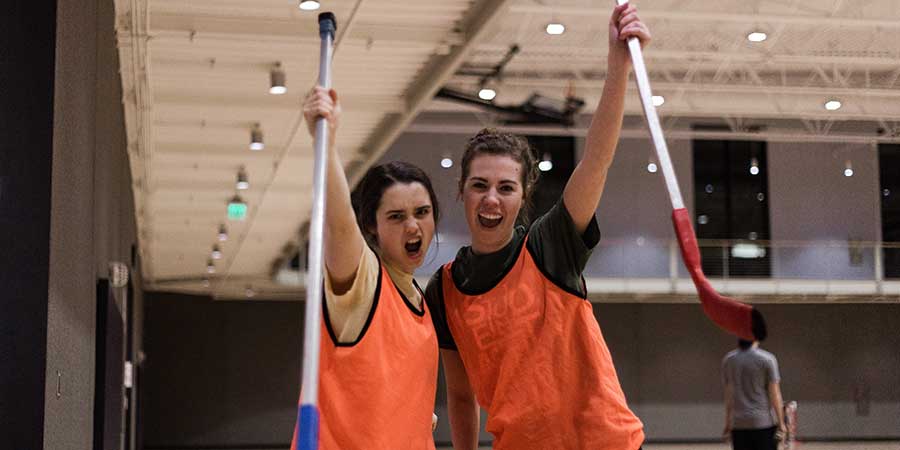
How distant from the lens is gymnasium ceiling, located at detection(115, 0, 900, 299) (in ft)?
40.2

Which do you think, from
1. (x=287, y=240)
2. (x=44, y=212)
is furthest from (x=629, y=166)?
(x=44, y=212)

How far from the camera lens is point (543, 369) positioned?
312cm

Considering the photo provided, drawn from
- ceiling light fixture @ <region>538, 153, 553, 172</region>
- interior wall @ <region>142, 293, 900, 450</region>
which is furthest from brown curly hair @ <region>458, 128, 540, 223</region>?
interior wall @ <region>142, 293, 900, 450</region>

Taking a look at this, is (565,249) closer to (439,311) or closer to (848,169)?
(439,311)

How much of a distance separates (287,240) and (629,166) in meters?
9.36

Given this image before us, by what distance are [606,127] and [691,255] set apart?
0.61 m

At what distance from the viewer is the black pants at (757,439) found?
963 cm

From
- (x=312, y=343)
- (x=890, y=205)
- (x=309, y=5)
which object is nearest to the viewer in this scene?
(x=312, y=343)

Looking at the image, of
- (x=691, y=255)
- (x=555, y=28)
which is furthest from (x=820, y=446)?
(x=691, y=255)

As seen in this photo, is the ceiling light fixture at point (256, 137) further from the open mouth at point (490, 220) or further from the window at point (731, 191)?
the window at point (731, 191)

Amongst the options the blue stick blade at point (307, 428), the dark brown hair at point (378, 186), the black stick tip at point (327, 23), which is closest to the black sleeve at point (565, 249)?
the dark brown hair at point (378, 186)

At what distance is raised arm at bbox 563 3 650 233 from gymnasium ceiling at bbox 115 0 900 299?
8412mm

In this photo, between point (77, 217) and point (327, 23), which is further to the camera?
point (77, 217)

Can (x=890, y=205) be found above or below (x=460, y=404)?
above
